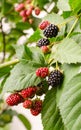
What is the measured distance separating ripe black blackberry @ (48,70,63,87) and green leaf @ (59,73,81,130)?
0.03 metres

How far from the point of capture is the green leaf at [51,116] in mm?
741

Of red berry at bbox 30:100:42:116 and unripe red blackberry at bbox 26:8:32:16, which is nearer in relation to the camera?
red berry at bbox 30:100:42:116

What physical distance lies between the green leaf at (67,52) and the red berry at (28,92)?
0.08 metres

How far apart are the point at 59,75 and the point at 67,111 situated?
8 centimetres

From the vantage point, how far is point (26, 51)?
79 centimetres

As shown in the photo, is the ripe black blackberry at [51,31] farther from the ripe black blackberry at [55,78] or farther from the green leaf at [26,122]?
the green leaf at [26,122]

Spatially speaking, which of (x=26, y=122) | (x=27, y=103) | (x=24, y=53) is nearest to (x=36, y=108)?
(x=27, y=103)

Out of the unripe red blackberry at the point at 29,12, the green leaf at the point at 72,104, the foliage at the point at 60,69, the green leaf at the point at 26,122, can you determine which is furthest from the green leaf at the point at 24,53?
the green leaf at the point at 26,122

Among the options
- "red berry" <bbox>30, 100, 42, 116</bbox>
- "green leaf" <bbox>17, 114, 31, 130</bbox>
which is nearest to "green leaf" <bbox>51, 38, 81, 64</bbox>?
"red berry" <bbox>30, 100, 42, 116</bbox>

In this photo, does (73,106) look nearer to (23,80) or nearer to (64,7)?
(23,80)

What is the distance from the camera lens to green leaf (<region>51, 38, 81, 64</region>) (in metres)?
0.69

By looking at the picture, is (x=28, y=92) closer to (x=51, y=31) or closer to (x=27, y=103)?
(x=27, y=103)

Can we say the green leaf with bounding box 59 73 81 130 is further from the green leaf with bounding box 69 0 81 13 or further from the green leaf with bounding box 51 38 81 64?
the green leaf with bounding box 69 0 81 13

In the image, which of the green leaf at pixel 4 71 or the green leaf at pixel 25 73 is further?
the green leaf at pixel 4 71
